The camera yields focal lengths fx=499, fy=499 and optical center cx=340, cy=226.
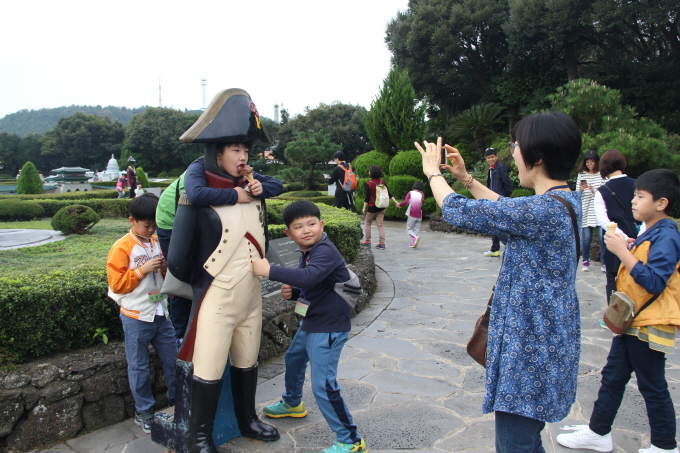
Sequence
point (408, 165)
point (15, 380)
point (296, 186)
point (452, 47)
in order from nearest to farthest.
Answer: point (15, 380), point (408, 165), point (452, 47), point (296, 186)

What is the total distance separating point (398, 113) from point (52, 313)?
13258mm

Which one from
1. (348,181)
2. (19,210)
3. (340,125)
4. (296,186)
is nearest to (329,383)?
(348,181)

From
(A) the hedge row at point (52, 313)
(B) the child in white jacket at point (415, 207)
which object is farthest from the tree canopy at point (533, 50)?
(A) the hedge row at point (52, 313)

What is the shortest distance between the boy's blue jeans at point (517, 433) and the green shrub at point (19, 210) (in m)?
12.6

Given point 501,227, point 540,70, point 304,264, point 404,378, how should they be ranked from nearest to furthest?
point 501,227 → point 304,264 → point 404,378 → point 540,70

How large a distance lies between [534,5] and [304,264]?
15931 mm

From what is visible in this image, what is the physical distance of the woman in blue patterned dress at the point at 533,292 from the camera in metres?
1.85

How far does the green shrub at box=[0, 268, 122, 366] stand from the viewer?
301 centimetres

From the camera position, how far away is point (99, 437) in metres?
2.99

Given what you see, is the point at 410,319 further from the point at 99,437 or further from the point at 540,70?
the point at 540,70

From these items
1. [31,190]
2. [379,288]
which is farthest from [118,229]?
[31,190]

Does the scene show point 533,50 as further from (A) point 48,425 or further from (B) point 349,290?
(A) point 48,425

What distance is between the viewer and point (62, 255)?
5848 mm

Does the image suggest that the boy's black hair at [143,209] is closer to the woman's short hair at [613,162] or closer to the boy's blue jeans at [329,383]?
the boy's blue jeans at [329,383]
